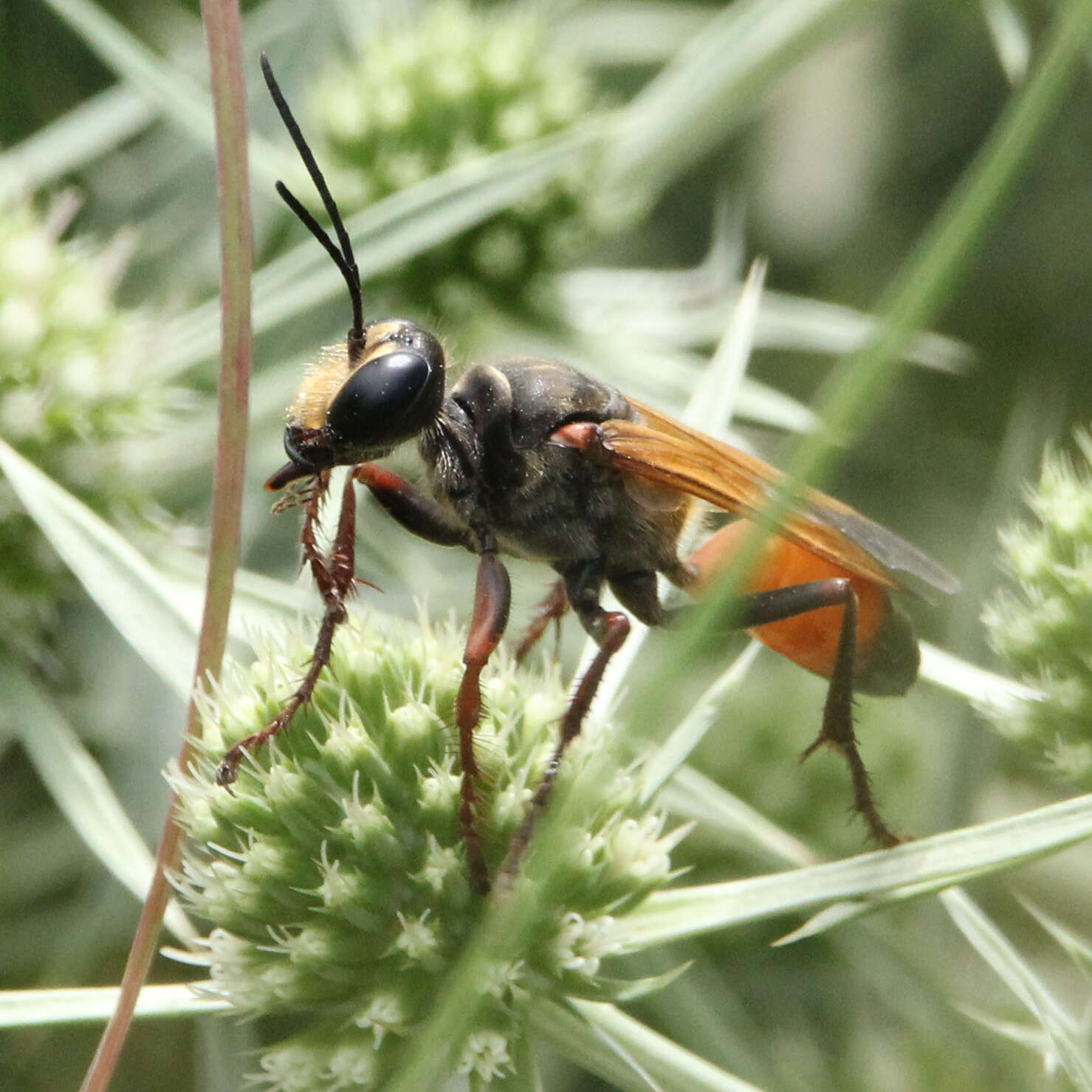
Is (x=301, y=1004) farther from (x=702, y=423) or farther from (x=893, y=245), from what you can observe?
(x=893, y=245)

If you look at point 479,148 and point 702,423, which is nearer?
point 702,423

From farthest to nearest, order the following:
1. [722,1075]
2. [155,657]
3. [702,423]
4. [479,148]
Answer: [479,148]
[702,423]
[155,657]
[722,1075]

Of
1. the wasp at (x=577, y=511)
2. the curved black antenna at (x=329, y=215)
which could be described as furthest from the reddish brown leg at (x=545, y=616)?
the curved black antenna at (x=329, y=215)

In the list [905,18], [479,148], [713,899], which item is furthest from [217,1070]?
[905,18]

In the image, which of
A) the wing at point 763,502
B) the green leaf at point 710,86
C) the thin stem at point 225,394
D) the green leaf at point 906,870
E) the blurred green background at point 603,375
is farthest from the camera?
the green leaf at point 710,86

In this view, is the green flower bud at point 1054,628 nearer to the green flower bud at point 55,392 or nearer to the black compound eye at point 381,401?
the black compound eye at point 381,401

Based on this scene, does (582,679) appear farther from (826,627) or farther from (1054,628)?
(1054,628)

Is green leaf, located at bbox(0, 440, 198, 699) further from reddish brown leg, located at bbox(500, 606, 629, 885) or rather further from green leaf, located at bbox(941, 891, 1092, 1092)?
green leaf, located at bbox(941, 891, 1092, 1092)

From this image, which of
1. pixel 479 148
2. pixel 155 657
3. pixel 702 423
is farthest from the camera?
pixel 479 148

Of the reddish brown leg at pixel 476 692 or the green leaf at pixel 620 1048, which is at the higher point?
the reddish brown leg at pixel 476 692
